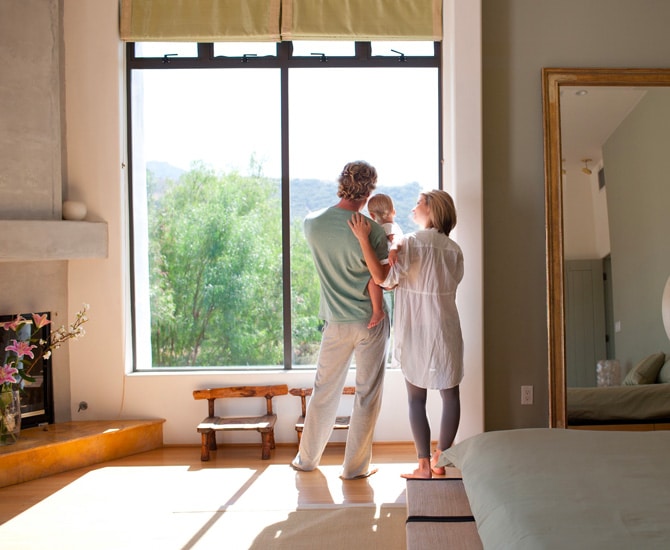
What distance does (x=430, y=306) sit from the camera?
378cm

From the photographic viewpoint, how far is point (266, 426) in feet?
14.2

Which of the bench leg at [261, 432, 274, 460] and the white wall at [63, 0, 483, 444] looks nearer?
the bench leg at [261, 432, 274, 460]

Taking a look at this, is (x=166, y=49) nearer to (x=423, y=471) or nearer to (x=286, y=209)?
(x=286, y=209)

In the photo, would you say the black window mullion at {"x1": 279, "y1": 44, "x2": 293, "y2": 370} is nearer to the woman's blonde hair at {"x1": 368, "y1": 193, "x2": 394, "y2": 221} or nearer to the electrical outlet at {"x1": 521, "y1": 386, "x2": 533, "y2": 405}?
the woman's blonde hair at {"x1": 368, "y1": 193, "x2": 394, "y2": 221}

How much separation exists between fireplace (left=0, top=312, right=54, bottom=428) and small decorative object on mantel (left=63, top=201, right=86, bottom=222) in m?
0.63

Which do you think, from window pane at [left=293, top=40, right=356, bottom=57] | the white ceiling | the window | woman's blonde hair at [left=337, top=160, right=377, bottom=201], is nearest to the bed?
the white ceiling

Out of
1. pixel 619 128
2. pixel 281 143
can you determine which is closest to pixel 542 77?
pixel 619 128

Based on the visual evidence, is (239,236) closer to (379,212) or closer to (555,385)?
(379,212)

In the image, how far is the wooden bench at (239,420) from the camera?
4344 millimetres

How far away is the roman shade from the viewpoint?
461cm

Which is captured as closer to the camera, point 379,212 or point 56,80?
point 379,212

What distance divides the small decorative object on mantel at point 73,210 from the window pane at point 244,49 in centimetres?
131

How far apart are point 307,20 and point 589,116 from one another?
5.95 feet

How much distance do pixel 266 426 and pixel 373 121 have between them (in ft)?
6.74
